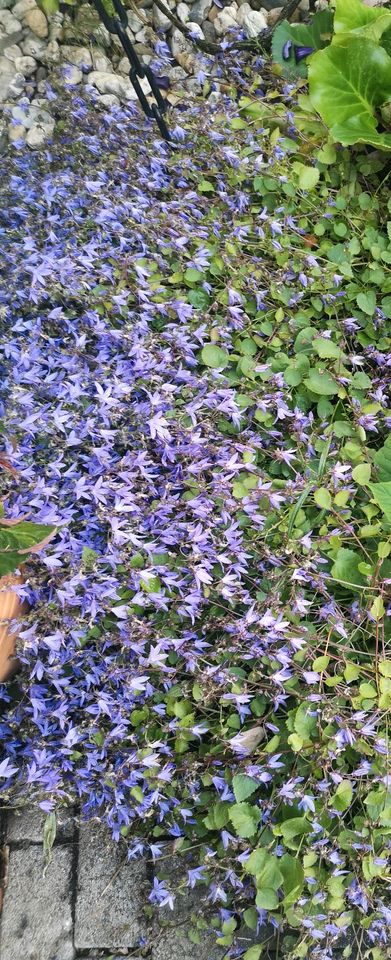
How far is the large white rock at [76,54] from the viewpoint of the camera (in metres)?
2.94

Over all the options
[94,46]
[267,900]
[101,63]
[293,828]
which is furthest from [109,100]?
[267,900]

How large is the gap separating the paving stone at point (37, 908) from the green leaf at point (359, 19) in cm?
279

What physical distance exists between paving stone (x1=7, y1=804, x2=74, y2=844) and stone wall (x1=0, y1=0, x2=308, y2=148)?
232 cm

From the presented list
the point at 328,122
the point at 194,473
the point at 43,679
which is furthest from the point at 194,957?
the point at 328,122

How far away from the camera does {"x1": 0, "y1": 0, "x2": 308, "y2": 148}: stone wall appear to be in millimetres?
2824

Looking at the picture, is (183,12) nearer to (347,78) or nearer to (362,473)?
Answer: (347,78)

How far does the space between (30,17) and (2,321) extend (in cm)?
171

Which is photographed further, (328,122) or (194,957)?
(328,122)

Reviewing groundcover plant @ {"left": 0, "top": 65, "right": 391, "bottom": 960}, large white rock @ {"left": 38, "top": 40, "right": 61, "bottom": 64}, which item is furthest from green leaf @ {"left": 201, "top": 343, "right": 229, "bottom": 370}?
large white rock @ {"left": 38, "top": 40, "right": 61, "bottom": 64}

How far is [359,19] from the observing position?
2.62 m

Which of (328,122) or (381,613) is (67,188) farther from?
(381,613)

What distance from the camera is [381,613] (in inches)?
70.7

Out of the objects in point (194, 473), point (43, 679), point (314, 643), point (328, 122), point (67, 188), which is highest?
point (67, 188)

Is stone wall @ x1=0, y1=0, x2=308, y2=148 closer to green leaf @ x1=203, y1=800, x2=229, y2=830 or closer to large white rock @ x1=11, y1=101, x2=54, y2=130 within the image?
large white rock @ x1=11, y1=101, x2=54, y2=130
